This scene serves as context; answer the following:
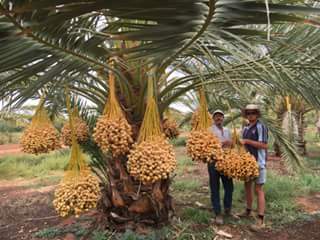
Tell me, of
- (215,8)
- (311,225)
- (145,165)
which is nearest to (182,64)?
(145,165)

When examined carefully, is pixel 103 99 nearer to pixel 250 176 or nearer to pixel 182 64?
pixel 182 64

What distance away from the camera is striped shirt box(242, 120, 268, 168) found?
4.52 metres

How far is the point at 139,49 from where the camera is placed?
1367 millimetres

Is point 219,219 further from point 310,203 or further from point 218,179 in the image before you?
point 310,203

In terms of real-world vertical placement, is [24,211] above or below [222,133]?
below

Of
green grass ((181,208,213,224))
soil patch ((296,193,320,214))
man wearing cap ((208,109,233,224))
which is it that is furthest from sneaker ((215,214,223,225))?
soil patch ((296,193,320,214))

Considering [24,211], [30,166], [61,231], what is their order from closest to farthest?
[61,231], [24,211], [30,166]

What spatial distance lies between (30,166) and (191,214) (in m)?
8.36

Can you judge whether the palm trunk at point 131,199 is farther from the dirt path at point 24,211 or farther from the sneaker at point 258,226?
the dirt path at point 24,211

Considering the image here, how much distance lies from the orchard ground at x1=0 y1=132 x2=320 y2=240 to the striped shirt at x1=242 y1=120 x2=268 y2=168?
838mm

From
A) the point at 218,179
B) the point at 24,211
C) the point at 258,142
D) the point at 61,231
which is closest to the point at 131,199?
the point at 61,231

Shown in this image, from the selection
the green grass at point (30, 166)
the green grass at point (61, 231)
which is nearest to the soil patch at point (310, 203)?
the green grass at point (61, 231)

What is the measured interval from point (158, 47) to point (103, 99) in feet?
8.26

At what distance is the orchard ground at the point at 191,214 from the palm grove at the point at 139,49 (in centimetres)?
43
